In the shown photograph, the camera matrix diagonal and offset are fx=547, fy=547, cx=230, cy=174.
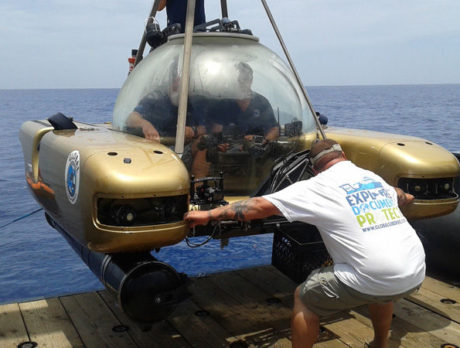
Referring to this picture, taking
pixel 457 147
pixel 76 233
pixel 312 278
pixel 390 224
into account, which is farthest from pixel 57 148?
pixel 457 147

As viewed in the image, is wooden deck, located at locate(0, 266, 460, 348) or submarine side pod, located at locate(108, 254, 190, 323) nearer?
submarine side pod, located at locate(108, 254, 190, 323)

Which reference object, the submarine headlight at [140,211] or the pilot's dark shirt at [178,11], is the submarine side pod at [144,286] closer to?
the submarine headlight at [140,211]

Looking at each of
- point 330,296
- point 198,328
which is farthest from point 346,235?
point 198,328

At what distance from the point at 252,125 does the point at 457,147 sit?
2166cm

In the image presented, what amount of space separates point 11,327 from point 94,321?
60 centimetres

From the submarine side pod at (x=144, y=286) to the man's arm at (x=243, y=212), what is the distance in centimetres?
37

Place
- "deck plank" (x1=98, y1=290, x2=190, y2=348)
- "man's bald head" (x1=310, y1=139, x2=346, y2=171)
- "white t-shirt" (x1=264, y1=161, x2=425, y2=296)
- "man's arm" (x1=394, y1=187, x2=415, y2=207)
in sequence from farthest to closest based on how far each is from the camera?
"deck plank" (x1=98, y1=290, x2=190, y2=348)
"man's arm" (x1=394, y1=187, x2=415, y2=207)
"man's bald head" (x1=310, y1=139, x2=346, y2=171)
"white t-shirt" (x1=264, y1=161, x2=425, y2=296)

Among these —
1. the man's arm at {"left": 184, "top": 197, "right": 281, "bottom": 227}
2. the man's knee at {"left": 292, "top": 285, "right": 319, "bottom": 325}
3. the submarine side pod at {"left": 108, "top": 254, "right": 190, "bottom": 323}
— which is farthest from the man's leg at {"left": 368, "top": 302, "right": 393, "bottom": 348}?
the submarine side pod at {"left": 108, "top": 254, "right": 190, "bottom": 323}

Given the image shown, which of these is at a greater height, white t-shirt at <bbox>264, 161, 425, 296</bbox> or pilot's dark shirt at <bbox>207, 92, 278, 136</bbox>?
pilot's dark shirt at <bbox>207, 92, 278, 136</bbox>

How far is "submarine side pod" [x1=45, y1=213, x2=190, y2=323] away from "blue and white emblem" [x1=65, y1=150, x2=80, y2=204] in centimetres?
47

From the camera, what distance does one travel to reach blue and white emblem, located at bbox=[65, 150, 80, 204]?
10.3 ft

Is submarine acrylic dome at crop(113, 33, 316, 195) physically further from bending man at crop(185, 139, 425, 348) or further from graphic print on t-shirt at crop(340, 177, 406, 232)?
graphic print on t-shirt at crop(340, 177, 406, 232)

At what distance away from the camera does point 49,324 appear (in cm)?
412

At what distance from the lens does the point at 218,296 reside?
4789 mm
